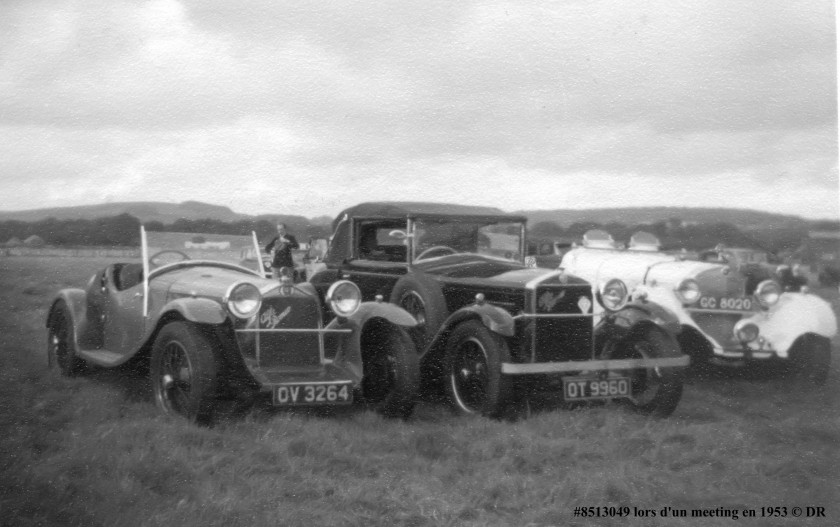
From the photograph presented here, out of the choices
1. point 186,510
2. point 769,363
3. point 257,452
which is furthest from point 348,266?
point 769,363

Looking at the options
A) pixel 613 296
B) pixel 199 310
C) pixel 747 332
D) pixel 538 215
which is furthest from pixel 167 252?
pixel 747 332

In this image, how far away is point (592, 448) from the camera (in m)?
3.39

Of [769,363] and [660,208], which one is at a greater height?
[660,208]

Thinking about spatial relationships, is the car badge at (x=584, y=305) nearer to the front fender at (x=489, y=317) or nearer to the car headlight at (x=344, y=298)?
the front fender at (x=489, y=317)

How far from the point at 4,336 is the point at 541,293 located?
2.64m

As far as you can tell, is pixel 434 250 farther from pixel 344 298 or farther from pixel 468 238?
pixel 344 298

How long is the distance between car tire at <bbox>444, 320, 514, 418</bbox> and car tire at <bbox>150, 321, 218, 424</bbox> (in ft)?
4.21

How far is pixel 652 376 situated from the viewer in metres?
4.21

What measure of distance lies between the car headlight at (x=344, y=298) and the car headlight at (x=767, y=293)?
280 centimetres

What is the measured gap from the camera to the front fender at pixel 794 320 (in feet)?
15.4

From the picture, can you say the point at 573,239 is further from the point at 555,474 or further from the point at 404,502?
the point at 404,502

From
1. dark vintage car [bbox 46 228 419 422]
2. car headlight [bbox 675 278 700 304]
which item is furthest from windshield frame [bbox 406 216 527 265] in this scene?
car headlight [bbox 675 278 700 304]

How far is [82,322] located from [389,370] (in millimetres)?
1752

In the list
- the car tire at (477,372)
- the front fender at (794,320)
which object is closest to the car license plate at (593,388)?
the car tire at (477,372)
